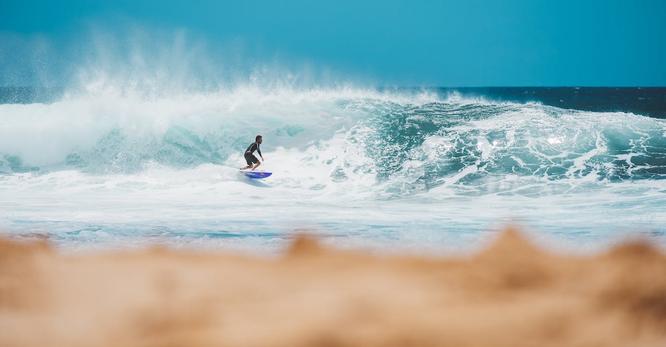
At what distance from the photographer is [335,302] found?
386cm

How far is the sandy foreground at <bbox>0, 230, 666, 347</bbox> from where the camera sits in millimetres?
3256

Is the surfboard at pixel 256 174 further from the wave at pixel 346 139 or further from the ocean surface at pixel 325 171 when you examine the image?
the wave at pixel 346 139

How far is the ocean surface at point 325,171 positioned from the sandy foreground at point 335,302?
4.69 ft

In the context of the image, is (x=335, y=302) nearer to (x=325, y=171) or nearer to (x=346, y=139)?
(x=325, y=171)

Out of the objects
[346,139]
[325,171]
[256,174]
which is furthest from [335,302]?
[346,139]

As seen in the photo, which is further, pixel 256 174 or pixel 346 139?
pixel 346 139

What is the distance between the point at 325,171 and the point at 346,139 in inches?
90.7

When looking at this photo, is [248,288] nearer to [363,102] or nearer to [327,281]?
[327,281]

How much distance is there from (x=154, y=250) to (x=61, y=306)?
7.90 ft

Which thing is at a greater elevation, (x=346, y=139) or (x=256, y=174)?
(x=346, y=139)

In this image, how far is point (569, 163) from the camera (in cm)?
1292

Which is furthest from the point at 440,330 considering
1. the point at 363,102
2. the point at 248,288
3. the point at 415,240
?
the point at 363,102

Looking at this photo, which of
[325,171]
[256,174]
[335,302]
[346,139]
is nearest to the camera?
[335,302]

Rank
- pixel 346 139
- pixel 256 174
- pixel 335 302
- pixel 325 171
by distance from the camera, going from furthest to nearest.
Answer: pixel 346 139 → pixel 325 171 → pixel 256 174 → pixel 335 302
